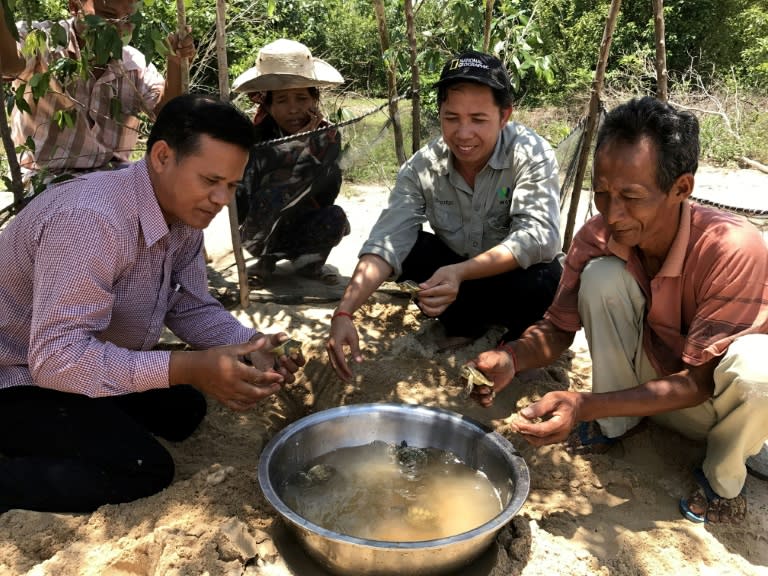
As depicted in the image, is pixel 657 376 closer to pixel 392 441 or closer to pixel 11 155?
pixel 392 441

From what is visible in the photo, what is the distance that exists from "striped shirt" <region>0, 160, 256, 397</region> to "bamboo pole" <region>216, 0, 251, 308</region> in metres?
1.16

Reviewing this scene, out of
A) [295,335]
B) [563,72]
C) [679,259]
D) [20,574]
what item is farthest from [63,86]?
[563,72]

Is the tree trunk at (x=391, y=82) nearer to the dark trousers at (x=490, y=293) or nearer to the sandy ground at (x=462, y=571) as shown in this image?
the dark trousers at (x=490, y=293)

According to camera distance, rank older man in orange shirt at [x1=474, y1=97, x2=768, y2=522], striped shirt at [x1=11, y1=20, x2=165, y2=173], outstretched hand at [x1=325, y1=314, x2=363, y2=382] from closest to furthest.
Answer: older man in orange shirt at [x1=474, y1=97, x2=768, y2=522]
outstretched hand at [x1=325, y1=314, x2=363, y2=382]
striped shirt at [x1=11, y1=20, x2=165, y2=173]

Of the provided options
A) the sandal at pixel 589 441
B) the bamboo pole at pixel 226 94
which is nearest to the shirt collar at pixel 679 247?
the sandal at pixel 589 441

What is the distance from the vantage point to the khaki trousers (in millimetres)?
2078

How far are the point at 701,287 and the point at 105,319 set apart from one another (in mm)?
1902

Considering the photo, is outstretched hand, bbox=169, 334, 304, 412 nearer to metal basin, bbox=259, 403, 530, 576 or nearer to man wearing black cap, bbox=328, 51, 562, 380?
metal basin, bbox=259, 403, 530, 576

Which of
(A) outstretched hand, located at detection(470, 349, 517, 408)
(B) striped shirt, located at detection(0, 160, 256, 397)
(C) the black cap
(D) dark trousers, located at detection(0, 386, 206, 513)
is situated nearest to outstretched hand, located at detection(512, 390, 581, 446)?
(A) outstretched hand, located at detection(470, 349, 517, 408)

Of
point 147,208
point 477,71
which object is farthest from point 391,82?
point 147,208

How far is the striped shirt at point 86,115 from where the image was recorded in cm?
355

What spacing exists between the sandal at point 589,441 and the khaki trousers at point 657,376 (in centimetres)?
5

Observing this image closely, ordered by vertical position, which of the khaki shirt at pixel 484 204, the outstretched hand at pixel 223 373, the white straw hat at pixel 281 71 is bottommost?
the outstretched hand at pixel 223 373

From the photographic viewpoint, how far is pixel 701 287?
2.18 metres
